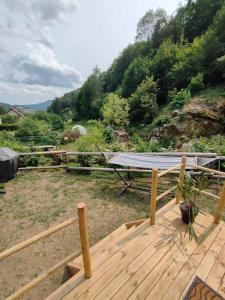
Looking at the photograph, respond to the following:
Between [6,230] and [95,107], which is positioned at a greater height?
[95,107]

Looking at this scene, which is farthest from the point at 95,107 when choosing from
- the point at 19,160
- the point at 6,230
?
the point at 6,230

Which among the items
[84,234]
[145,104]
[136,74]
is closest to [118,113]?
[145,104]

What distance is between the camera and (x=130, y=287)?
2.15 m

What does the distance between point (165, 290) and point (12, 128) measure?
3546cm

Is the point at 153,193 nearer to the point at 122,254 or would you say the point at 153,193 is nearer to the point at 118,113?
the point at 122,254

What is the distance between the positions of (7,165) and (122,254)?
4.87m

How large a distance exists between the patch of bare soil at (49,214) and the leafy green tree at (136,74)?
21130mm

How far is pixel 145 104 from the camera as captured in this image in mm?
19219

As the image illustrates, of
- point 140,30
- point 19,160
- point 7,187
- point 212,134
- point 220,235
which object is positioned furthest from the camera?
point 140,30

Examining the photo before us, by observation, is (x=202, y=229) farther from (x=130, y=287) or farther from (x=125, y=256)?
(x=130, y=287)

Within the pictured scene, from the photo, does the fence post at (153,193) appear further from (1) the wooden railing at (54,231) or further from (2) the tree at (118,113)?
(2) the tree at (118,113)

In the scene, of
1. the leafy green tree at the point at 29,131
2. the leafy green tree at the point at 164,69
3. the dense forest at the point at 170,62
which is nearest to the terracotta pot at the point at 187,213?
the dense forest at the point at 170,62

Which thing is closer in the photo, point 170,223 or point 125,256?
point 125,256

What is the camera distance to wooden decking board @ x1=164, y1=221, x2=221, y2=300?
2.12 metres
